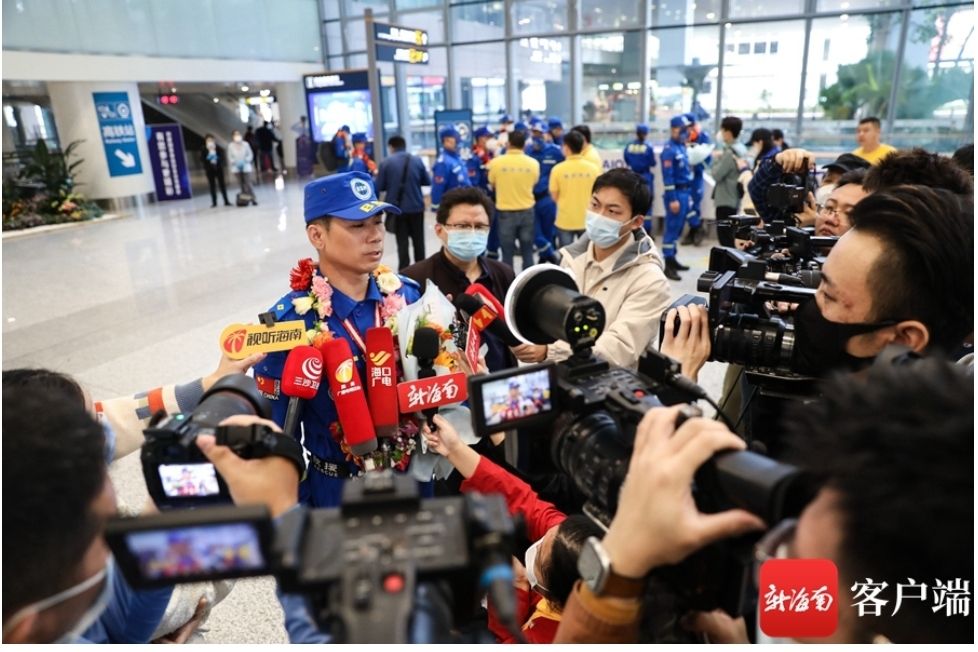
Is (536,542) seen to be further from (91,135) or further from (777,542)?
(91,135)

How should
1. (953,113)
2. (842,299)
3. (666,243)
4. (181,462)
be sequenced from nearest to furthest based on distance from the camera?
(181,462)
(842,299)
(666,243)
(953,113)

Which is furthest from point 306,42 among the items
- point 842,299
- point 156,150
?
point 842,299

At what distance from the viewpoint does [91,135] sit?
33.7ft

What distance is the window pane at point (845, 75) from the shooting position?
9531mm

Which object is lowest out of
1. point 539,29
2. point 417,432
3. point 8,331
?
point 8,331

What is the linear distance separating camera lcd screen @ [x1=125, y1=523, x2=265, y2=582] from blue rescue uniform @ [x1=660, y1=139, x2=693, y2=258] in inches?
238

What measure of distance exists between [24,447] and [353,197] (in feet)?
3.75

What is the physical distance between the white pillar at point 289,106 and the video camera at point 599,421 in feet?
47.9

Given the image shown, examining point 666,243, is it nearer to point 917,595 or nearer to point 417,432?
point 417,432

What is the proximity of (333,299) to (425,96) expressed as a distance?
13.0m

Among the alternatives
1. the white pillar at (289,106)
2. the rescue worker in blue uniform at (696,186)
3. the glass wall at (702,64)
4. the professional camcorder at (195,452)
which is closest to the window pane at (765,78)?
the glass wall at (702,64)

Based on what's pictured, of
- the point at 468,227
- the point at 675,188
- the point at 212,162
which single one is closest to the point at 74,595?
the point at 468,227

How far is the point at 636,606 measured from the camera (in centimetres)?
71

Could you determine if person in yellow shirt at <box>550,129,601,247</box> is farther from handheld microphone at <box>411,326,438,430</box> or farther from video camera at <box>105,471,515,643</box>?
video camera at <box>105,471,515,643</box>
